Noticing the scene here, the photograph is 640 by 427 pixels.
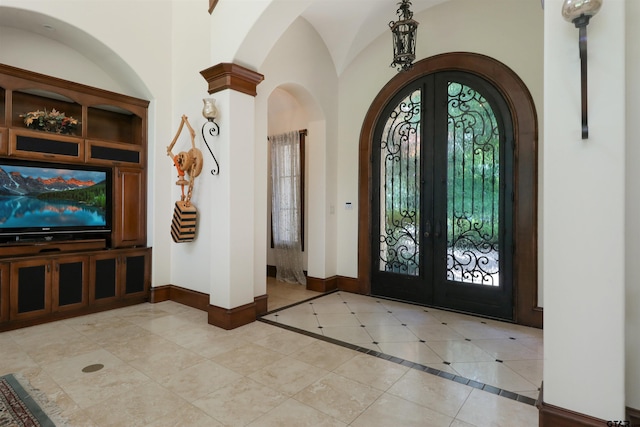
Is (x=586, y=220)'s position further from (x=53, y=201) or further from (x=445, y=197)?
(x=53, y=201)

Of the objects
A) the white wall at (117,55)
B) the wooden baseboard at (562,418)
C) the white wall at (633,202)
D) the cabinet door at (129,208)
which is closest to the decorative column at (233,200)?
the white wall at (117,55)

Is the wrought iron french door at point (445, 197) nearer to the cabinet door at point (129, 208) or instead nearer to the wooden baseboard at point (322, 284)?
the wooden baseboard at point (322, 284)

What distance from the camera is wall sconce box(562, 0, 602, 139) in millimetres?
1493

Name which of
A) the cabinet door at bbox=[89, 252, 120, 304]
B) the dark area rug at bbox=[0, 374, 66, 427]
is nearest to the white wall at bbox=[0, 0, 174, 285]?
the cabinet door at bbox=[89, 252, 120, 304]

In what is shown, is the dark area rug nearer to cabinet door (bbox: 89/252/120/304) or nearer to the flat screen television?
cabinet door (bbox: 89/252/120/304)

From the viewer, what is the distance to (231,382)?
2.40 meters

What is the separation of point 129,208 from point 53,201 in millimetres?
780

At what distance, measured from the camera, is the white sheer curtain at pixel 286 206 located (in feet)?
18.6

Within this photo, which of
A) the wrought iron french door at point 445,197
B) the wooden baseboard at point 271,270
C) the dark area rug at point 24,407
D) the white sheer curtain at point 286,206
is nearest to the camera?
the dark area rug at point 24,407

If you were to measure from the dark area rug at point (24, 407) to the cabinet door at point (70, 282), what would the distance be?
56.7 inches

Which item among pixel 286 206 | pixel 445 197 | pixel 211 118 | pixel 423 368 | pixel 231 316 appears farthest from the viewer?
pixel 286 206

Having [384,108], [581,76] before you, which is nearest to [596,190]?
[581,76]

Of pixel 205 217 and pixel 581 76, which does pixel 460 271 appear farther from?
pixel 205 217

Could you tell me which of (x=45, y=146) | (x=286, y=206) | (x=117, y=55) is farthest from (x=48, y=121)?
(x=286, y=206)
